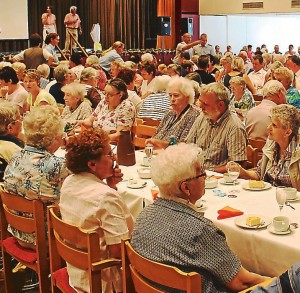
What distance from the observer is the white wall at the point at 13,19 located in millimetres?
17344

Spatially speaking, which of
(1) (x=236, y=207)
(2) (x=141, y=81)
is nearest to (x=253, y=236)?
(1) (x=236, y=207)

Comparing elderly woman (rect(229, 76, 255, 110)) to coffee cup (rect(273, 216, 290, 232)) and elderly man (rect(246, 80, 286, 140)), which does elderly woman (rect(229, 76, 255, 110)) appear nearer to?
elderly man (rect(246, 80, 286, 140))

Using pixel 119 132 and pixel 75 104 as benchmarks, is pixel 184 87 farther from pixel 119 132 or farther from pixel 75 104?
pixel 75 104

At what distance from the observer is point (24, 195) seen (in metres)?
3.49

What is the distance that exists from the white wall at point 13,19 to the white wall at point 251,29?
5.67 meters

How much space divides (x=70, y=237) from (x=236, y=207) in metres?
0.97

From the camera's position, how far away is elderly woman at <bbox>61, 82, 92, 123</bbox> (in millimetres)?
6070

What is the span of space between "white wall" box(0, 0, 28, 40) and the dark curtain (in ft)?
2.95

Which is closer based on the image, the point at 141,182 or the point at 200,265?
the point at 200,265

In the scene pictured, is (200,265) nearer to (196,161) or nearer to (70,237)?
(196,161)

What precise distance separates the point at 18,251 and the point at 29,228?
0.30 m

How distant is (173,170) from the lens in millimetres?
2602

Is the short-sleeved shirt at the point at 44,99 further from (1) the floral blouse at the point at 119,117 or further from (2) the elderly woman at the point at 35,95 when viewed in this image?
(1) the floral blouse at the point at 119,117

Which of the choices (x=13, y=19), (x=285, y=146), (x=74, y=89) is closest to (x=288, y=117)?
(x=285, y=146)
